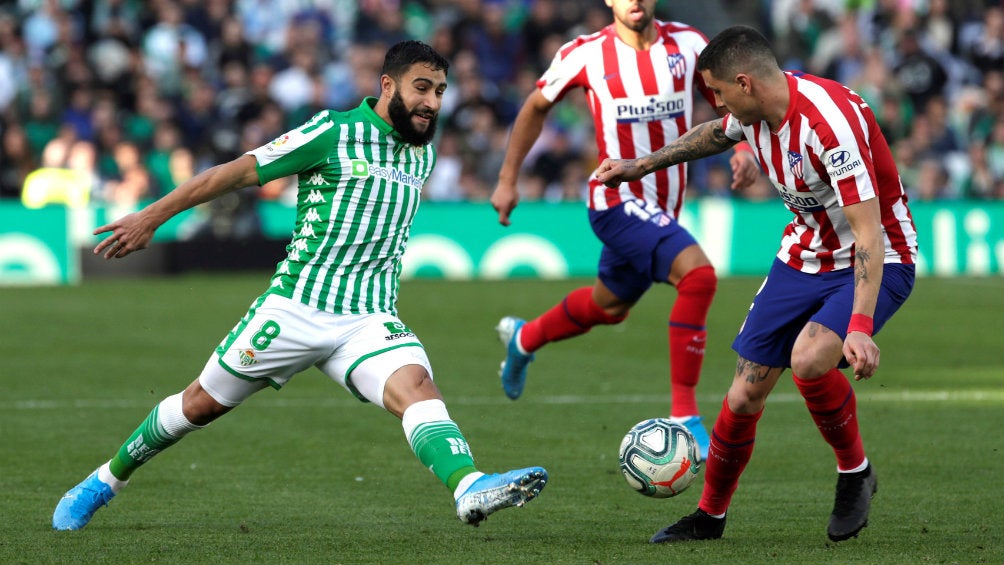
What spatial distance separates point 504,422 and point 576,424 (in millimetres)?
418

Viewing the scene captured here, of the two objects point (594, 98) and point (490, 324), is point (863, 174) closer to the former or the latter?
point (594, 98)

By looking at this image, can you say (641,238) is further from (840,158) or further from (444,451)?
(444,451)

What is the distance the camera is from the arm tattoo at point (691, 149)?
613 centimetres

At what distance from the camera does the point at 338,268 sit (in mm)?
5887

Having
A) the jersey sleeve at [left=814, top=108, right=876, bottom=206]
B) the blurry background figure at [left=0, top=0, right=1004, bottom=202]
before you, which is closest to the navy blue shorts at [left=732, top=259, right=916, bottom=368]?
the jersey sleeve at [left=814, top=108, right=876, bottom=206]

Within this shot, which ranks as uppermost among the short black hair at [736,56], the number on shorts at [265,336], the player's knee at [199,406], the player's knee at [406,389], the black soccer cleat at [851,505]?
the short black hair at [736,56]

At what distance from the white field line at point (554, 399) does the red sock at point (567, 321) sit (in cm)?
60

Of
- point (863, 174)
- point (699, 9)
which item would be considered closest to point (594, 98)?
point (863, 174)

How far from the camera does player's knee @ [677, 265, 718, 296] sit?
7.95 metres

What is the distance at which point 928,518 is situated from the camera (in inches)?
244

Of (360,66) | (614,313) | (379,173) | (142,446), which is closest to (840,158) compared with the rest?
(379,173)

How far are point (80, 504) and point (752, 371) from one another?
2.65 m

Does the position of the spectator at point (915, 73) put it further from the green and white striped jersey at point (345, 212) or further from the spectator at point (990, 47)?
the green and white striped jersey at point (345, 212)

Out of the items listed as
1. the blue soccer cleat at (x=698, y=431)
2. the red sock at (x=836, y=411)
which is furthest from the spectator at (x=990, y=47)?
the red sock at (x=836, y=411)
